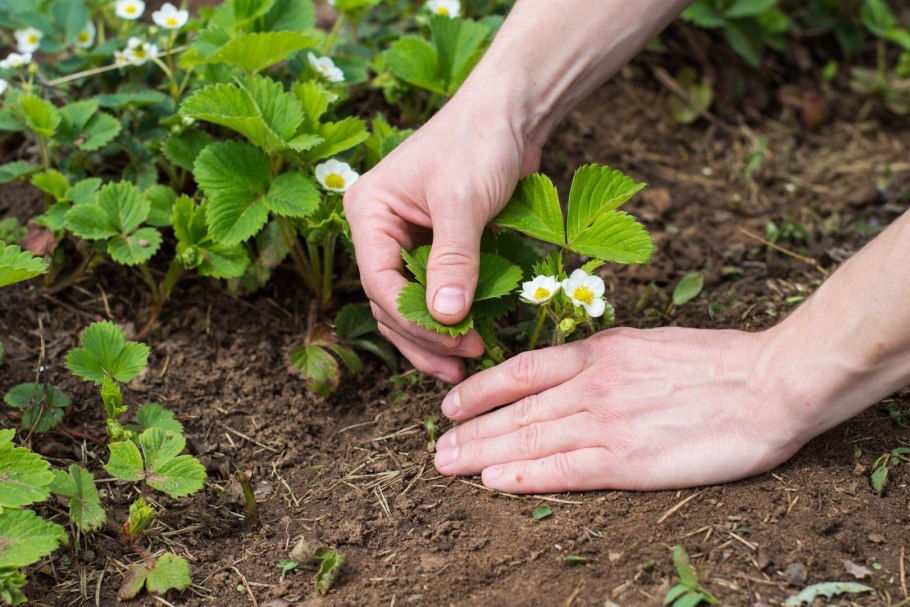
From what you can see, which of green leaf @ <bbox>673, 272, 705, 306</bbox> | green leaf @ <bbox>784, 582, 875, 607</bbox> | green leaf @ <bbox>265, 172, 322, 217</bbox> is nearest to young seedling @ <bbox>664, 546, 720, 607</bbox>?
green leaf @ <bbox>784, 582, 875, 607</bbox>

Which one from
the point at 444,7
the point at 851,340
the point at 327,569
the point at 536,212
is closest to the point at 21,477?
the point at 327,569

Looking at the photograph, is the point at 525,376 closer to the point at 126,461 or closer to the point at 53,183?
the point at 126,461

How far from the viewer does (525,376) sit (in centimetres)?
A: 201

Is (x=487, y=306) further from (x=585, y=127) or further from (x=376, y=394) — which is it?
(x=585, y=127)

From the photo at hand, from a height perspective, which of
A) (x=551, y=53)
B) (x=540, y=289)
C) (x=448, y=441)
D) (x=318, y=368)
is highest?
(x=551, y=53)

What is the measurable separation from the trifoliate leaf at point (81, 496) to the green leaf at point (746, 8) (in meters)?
2.99

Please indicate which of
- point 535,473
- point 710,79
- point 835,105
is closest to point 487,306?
point 535,473

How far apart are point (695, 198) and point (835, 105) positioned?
1086 millimetres

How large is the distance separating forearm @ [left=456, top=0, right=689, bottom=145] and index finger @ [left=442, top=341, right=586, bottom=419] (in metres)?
0.56

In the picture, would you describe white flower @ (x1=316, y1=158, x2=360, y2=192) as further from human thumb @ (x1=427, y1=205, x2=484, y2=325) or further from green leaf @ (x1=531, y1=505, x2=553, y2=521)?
green leaf @ (x1=531, y1=505, x2=553, y2=521)

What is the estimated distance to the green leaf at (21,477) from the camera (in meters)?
1.72

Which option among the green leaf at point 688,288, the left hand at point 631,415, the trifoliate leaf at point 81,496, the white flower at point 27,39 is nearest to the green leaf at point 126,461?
the trifoliate leaf at point 81,496

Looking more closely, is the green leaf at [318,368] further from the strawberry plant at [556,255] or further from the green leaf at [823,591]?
the green leaf at [823,591]

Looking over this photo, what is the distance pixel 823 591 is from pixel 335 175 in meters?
1.51
